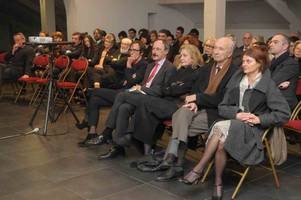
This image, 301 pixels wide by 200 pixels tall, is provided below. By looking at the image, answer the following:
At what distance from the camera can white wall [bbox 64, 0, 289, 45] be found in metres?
10.2

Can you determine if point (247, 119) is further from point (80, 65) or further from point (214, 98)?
point (80, 65)

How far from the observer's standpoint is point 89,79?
6.84 meters

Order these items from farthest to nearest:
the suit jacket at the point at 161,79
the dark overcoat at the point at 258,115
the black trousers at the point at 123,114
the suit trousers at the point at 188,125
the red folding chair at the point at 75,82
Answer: the red folding chair at the point at 75,82 → the suit jacket at the point at 161,79 → the black trousers at the point at 123,114 → the suit trousers at the point at 188,125 → the dark overcoat at the point at 258,115

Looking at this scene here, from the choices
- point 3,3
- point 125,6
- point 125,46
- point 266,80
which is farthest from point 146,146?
point 3,3

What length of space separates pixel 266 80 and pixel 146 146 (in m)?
1.39

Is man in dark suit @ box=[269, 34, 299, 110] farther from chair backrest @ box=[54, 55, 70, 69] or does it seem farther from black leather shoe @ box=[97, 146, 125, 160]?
A: chair backrest @ box=[54, 55, 70, 69]

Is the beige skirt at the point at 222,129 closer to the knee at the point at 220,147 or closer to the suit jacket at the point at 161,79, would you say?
the knee at the point at 220,147

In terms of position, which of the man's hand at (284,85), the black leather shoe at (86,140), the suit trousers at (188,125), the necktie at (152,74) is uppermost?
the necktie at (152,74)

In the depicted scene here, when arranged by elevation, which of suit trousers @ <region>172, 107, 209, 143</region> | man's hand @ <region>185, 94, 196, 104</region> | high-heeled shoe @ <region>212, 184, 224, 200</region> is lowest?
high-heeled shoe @ <region>212, 184, 224, 200</region>

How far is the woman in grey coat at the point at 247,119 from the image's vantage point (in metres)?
3.22

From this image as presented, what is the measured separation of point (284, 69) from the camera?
159 inches

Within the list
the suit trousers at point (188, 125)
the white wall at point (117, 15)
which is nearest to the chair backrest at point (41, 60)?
the white wall at point (117, 15)

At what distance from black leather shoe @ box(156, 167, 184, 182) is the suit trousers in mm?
269

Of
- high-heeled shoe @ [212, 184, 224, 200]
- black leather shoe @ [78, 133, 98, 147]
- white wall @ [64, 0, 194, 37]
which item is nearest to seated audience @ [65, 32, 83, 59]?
white wall @ [64, 0, 194, 37]
